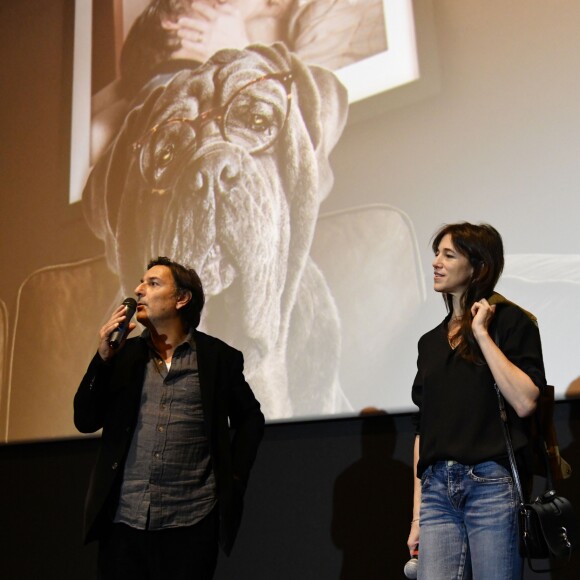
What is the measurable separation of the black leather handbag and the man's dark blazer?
2.61ft

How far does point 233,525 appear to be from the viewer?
7.39ft

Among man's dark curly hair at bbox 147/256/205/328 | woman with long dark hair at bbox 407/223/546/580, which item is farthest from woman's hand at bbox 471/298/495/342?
man's dark curly hair at bbox 147/256/205/328

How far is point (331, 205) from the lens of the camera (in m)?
3.19

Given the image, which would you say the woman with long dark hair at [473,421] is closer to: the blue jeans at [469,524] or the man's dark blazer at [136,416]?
the blue jeans at [469,524]

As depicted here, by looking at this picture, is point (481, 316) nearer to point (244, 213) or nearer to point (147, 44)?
point (244, 213)

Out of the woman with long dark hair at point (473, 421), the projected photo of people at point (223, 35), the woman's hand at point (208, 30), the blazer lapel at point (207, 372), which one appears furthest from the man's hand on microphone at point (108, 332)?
the woman's hand at point (208, 30)

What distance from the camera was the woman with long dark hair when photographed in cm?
192

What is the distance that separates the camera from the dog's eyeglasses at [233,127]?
11.1ft

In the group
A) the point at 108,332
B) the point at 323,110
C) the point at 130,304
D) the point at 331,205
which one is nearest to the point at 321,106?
the point at 323,110

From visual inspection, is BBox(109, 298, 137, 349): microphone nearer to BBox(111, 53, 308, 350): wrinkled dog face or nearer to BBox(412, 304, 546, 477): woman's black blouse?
BBox(412, 304, 546, 477): woman's black blouse

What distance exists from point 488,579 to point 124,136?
2783 mm

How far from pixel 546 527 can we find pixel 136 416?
1157 mm

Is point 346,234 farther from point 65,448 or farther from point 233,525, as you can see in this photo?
point 65,448

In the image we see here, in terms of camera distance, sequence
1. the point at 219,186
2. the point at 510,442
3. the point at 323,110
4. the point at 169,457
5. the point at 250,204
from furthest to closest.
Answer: the point at 219,186 < the point at 250,204 < the point at 323,110 < the point at 169,457 < the point at 510,442
